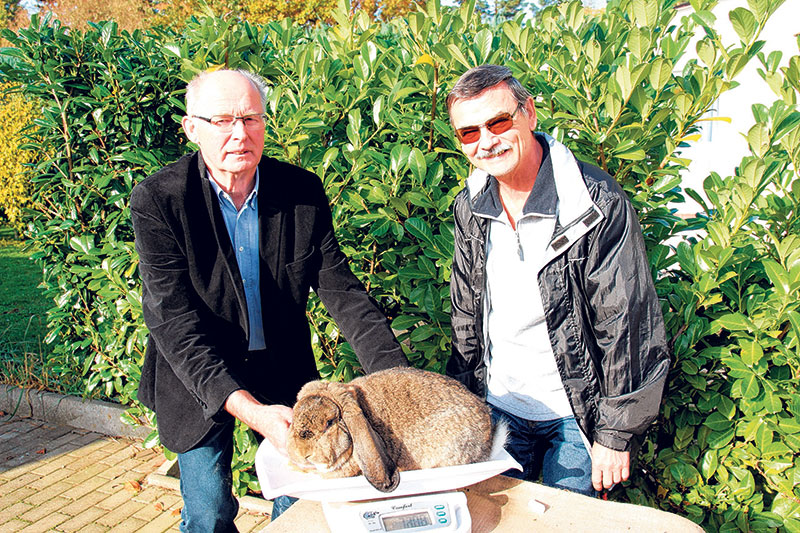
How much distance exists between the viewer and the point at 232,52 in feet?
12.4

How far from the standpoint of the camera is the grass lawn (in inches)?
230

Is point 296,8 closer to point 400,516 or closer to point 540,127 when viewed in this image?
point 540,127

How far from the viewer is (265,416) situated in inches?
84.4

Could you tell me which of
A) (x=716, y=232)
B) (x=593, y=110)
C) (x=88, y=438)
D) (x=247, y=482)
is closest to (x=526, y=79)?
(x=593, y=110)

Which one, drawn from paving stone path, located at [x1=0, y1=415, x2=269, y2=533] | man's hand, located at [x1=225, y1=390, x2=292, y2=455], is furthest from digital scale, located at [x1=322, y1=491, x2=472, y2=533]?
paving stone path, located at [x1=0, y1=415, x2=269, y2=533]

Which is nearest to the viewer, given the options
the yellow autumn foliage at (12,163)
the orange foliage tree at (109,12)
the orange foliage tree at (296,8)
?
the yellow autumn foliage at (12,163)

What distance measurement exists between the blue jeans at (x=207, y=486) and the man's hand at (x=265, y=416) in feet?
1.56

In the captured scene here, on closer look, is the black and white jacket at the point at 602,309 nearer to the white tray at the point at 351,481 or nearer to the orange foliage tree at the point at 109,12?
the white tray at the point at 351,481

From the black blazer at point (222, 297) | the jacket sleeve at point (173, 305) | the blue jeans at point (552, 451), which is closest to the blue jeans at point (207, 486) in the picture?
the black blazer at point (222, 297)

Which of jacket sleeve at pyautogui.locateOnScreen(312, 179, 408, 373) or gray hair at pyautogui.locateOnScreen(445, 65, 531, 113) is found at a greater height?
gray hair at pyautogui.locateOnScreen(445, 65, 531, 113)

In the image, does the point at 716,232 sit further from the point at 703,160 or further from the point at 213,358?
the point at 703,160

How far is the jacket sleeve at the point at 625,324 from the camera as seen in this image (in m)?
2.28

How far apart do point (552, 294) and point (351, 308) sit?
35.7 inches

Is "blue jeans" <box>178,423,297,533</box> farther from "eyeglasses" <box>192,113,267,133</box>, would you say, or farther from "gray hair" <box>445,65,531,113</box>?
"gray hair" <box>445,65,531,113</box>
